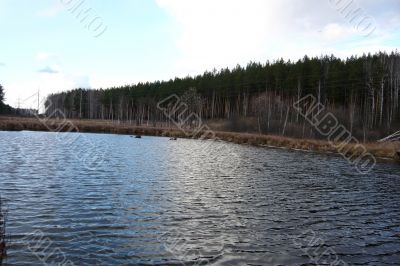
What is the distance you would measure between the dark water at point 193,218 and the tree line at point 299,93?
160 feet

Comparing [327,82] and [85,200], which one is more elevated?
[327,82]

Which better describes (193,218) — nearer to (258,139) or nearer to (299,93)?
(258,139)

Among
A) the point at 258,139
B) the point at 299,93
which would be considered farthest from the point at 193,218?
the point at 299,93

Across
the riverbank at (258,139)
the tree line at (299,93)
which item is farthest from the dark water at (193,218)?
the tree line at (299,93)

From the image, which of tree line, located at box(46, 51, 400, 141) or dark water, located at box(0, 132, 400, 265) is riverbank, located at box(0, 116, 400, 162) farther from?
dark water, located at box(0, 132, 400, 265)

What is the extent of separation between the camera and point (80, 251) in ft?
34.8

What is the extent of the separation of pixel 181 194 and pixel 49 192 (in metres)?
5.99

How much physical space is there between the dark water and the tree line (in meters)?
48.7

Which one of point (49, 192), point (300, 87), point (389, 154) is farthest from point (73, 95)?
point (49, 192)

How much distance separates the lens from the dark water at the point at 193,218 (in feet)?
35.8

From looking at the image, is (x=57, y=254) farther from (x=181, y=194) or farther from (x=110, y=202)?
(x=181, y=194)

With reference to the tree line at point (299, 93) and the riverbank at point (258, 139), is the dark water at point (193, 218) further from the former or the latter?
the tree line at point (299, 93)

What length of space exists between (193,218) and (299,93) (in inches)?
3162

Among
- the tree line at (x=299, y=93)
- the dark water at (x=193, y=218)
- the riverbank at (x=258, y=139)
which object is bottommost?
the dark water at (x=193, y=218)
